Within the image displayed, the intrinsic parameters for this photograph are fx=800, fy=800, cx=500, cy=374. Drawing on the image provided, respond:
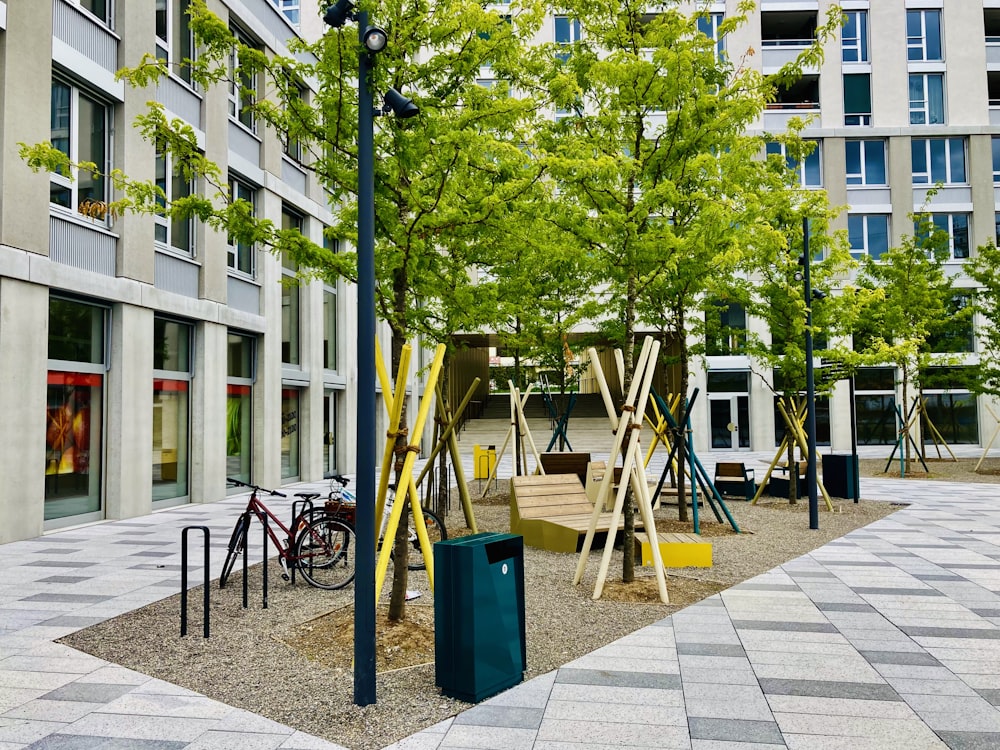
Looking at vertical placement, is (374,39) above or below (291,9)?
below

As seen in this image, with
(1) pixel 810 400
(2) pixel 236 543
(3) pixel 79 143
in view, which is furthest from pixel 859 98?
(2) pixel 236 543

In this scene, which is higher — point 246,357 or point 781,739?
point 246,357

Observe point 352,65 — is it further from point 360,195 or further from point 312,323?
Result: point 312,323

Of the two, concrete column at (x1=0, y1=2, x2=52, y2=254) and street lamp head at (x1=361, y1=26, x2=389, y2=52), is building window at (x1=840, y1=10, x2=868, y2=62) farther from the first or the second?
street lamp head at (x1=361, y1=26, x2=389, y2=52)

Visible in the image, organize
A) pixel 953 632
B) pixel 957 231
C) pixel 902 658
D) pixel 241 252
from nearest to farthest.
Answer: pixel 902 658
pixel 953 632
pixel 241 252
pixel 957 231

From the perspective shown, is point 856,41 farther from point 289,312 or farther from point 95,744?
point 95,744

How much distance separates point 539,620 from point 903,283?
72.1 ft

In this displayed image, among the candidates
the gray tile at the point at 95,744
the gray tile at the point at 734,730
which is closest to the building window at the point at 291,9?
the gray tile at the point at 95,744

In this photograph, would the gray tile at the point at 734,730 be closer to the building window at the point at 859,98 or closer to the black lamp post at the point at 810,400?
the black lamp post at the point at 810,400

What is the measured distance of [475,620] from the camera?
502cm

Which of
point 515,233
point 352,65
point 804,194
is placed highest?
point 804,194

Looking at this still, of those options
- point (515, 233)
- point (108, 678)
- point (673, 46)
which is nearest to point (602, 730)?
point (108, 678)

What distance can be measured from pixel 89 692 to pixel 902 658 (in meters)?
5.71

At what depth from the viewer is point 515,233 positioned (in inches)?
330
